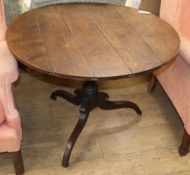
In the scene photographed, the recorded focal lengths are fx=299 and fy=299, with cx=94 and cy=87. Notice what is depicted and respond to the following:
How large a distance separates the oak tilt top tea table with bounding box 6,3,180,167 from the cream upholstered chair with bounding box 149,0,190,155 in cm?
16

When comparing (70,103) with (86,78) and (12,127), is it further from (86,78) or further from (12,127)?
(86,78)

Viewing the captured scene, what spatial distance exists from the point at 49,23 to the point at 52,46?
248 mm

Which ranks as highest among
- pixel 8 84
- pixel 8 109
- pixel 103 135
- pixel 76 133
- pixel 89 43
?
pixel 89 43

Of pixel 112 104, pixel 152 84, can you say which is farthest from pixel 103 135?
pixel 152 84

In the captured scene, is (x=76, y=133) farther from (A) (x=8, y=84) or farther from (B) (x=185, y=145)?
(B) (x=185, y=145)

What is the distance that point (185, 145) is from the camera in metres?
1.63

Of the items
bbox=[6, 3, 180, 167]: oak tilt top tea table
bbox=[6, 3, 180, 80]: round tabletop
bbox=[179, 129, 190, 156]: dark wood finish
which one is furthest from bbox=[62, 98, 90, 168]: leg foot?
bbox=[179, 129, 190, 156]: dark wood finish

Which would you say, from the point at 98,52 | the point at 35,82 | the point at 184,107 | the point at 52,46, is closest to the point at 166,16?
the point at 184,107

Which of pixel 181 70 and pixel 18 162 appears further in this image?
pixel 181 70

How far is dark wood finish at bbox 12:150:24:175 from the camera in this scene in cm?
143

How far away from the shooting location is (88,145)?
1.69 m

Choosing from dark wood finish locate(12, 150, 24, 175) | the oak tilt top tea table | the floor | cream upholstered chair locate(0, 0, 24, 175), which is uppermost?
the oak tilt top tea table

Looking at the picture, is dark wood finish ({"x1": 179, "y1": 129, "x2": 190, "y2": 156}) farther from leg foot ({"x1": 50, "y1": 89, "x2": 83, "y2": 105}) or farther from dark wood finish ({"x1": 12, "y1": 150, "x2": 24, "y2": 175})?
dark wood finish ({"x1": 12, "y1": 150, "x2": 24, "y2": 175})

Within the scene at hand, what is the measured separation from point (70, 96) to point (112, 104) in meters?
0.27
